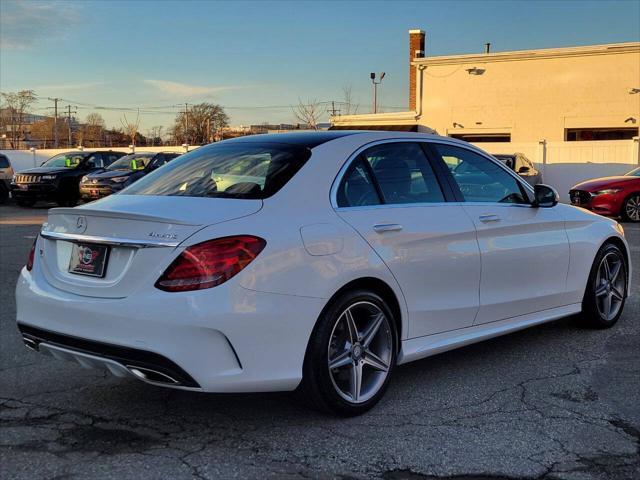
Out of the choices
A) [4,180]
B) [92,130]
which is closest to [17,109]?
[92,130]

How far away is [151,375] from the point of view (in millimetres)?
3434

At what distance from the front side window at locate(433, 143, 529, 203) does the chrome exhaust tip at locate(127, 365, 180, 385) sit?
2409mm

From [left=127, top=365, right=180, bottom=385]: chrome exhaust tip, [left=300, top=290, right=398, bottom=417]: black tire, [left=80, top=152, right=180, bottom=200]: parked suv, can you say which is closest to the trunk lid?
[left=127, top=365, right=180, bottom=385]: chrome exhaust tip

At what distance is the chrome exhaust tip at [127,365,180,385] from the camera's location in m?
3.40

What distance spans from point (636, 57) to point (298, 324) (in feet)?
94.8

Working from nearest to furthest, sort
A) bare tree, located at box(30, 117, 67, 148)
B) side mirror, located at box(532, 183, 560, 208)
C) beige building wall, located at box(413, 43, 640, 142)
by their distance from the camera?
side mirror, located at box(532, 183, 560, 208) → beige building wall, located at box(413, 43, 640, 142) → bare tree, located at box(30, 117, 67, 148)

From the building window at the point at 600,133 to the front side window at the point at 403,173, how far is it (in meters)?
27.4

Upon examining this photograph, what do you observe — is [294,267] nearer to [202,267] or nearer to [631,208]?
[202,267]

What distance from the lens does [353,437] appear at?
3.69 m

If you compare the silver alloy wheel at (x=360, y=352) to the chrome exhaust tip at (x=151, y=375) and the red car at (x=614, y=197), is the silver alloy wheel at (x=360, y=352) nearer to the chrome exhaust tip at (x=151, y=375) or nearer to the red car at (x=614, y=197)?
the chrome exhaust tip at (x=151, y=375)

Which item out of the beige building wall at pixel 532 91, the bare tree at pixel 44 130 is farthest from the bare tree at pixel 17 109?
the beige building wall at pixel 532 91

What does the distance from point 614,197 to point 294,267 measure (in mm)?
14142

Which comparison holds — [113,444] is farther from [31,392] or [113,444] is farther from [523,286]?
[523,286]

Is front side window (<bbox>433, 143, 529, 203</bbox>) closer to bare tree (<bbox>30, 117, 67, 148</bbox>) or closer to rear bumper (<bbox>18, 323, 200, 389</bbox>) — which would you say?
rear bumper (<bbox>18, 323, 200, 389</bbox>)
